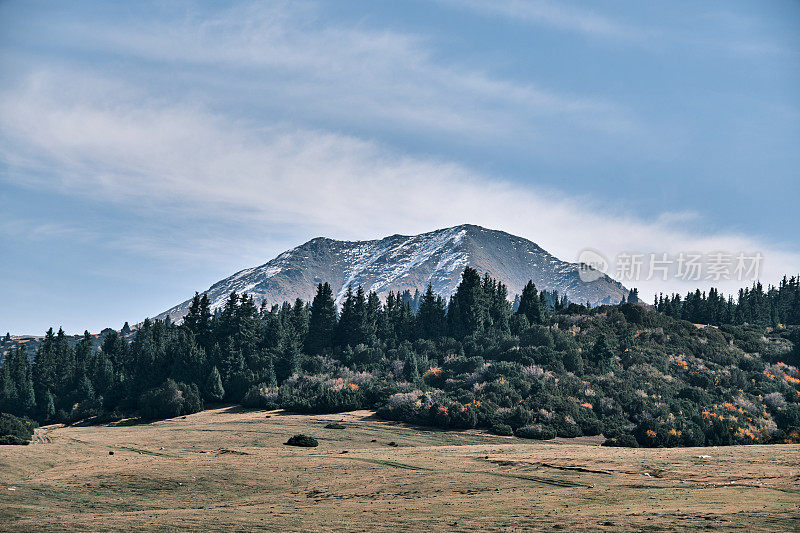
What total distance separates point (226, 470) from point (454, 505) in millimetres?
16385

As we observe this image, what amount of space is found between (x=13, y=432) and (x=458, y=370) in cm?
5691

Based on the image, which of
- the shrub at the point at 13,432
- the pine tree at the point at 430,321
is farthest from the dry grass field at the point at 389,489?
the pine tree at the point at 430,321

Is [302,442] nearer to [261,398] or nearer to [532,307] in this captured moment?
[261,398]

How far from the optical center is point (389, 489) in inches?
1176

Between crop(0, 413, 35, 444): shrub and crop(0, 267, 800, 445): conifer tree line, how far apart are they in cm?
3421

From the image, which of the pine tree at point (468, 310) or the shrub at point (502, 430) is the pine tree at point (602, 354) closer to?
the pine tree at point (468, 310)

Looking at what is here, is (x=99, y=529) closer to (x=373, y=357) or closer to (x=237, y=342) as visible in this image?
(x=373, y=357)

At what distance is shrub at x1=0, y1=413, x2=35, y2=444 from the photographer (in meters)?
46.1

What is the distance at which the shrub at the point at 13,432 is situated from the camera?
46062 millimetres

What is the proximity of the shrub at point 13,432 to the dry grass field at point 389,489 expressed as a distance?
1.76 m

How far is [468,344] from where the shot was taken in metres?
105

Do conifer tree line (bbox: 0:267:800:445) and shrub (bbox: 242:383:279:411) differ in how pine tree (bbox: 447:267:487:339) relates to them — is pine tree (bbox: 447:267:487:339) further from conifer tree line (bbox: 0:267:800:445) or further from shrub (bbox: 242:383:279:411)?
shrub (bbox: 242:383:279:411)

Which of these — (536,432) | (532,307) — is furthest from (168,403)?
(532,307)

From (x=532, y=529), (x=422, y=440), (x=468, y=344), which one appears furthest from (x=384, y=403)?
(x=532, y=529)
